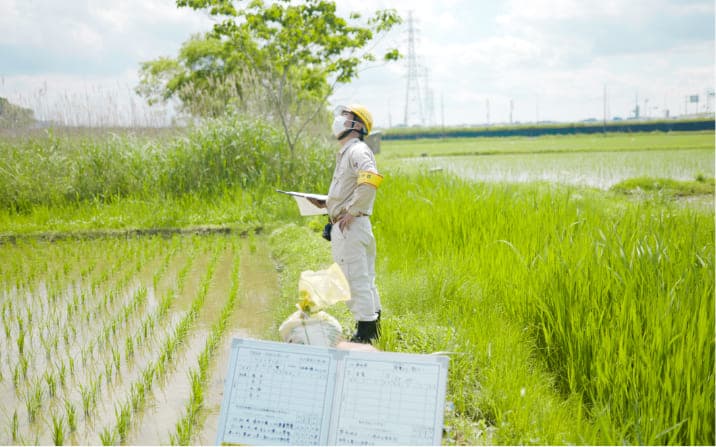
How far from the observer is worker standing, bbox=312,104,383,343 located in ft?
11.5

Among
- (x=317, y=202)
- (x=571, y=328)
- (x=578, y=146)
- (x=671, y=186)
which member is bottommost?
(x=571, y=328)

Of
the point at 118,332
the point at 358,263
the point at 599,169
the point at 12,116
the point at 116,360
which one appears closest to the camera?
the point at 358,263

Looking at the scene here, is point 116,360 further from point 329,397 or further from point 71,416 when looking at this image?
point 329,397

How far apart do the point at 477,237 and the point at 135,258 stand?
4323mm

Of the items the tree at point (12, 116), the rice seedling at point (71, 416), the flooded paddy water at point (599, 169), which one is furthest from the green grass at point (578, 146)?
the rice seedling at point (71, 416)

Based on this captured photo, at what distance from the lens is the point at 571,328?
3.16 meters

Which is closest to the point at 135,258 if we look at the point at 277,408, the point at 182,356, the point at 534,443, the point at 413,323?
the point at 182,356

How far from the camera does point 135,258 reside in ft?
22.8

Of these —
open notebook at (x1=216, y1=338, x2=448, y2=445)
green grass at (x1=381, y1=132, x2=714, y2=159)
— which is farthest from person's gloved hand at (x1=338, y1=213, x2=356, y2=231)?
green grass at (x1=381, y1=132, x2=714, y2=159)

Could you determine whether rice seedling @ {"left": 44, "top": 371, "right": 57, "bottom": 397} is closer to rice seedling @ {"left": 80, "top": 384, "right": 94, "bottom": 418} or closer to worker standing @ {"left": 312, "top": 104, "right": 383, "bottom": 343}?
rice seedling @ {"left": 80, "top": 384, "right": 94, "bottom": 418}

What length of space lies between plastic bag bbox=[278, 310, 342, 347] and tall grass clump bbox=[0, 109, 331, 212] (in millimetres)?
6918

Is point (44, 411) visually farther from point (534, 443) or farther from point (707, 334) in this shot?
point (707, 334)

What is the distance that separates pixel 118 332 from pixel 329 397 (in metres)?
2.84

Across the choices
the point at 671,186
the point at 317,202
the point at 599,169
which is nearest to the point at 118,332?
the point at 317,202
